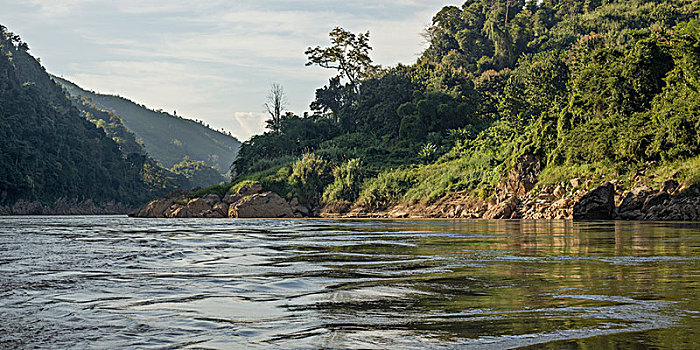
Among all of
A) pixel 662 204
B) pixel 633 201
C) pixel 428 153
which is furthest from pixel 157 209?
pixel 662 204

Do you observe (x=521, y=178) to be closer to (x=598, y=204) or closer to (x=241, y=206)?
(x=598, y=204)

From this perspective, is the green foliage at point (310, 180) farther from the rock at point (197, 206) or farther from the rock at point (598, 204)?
the rock at point (598, 204)

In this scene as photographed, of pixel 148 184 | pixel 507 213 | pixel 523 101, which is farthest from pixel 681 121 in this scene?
pixel 148 184

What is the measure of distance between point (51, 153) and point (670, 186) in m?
87.6

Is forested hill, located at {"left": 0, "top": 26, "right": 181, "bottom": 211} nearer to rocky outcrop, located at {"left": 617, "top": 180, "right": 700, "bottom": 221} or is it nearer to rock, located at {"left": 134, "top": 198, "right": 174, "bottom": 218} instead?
rock, located at {"left": 134, "top": 198, "right": 174, "bottom": 218}

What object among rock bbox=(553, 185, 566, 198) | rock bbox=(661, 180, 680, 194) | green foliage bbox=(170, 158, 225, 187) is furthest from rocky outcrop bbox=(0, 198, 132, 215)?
rock bbox=(661, 180, 680, 194)

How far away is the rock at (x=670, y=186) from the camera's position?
2459 centimetres

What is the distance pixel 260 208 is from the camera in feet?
145

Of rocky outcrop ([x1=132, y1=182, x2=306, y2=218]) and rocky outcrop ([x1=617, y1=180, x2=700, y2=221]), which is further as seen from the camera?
rocky outcrop ([x1=132, y1=182, x2=306, y2=218])

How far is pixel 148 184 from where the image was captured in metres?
113

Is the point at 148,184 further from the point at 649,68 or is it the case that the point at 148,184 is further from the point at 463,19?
the point at 649,68

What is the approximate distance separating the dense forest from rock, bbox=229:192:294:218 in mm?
2256

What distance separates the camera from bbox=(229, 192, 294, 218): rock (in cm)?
4391

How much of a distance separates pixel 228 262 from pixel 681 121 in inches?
982
